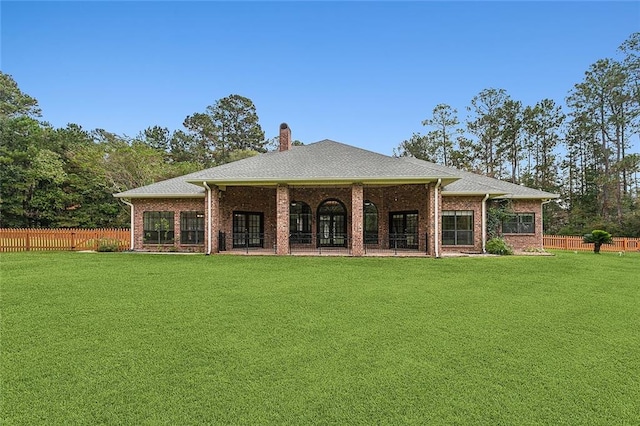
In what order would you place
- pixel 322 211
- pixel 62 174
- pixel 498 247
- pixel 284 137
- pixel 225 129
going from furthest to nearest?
1. pixel 225 129
2. pixel 62 174
3. pixel 284 137
4. pixel 322 211
5. pixel 498 247

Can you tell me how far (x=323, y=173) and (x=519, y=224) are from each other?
1017cm

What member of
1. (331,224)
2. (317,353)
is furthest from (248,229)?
(317,353)

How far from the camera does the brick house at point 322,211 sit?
46.1ft

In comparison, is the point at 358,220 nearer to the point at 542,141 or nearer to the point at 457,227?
the point at 457,227

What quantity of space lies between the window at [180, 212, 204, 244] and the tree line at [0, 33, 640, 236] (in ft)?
38.9

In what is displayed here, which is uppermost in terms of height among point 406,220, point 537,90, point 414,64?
point 537,90

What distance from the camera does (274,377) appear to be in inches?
130

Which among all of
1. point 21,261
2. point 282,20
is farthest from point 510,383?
point 282,20

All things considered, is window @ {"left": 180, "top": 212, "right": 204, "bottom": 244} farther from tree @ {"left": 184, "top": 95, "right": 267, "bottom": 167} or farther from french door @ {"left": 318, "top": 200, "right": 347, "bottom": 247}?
tree @ {"left": 184, "top": 95, "right": 267, "bottom": 167}

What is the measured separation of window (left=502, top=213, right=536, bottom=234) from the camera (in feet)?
54.4

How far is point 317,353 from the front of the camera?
3908 millimetres

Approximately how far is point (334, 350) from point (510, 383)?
5.85ft

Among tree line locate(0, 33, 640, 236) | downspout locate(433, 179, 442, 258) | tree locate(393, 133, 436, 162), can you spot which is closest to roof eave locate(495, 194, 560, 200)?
downspout locate(433, 179, 442, 258)

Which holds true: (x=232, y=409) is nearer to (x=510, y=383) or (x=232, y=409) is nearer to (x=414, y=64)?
(x=510, y=383)
